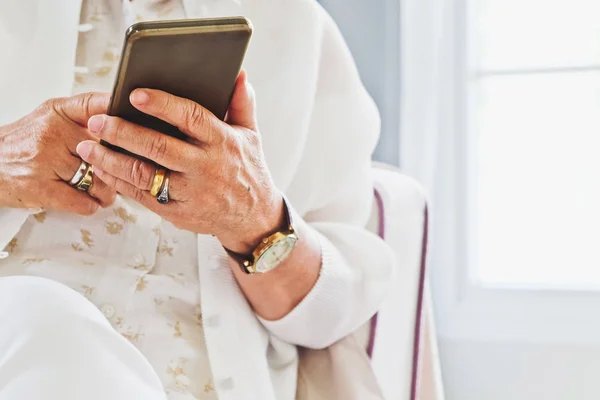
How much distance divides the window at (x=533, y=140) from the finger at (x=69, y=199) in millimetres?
927

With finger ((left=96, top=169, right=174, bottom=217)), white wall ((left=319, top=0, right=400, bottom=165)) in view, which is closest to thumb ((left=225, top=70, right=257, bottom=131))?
finger ((left=96, top=169, right=174, bottom=217))

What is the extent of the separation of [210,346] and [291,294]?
0.11 metres

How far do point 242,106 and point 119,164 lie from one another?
5.1 inches

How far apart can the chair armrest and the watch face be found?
206 mm

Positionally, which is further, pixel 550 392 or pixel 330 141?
pixel 550 392

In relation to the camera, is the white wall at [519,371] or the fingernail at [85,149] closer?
the fingernail at [85,149]

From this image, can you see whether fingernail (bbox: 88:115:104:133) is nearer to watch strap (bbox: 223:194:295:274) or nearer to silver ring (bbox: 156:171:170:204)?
silver ring (bbox: 156:171:170:204)

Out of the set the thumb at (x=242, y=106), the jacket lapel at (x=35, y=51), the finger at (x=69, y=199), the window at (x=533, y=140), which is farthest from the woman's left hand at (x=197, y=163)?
the window at (x=533, y=140)

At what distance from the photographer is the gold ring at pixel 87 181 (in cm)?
75

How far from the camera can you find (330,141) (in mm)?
976

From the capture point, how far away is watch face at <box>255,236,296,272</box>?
2.59ft

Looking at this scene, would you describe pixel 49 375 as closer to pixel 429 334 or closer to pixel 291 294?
pixel 291 294

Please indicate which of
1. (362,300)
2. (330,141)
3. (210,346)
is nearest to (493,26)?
(330,141)

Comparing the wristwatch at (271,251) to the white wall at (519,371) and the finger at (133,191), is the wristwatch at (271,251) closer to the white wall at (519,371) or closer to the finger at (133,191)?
the finger at (133,191)
